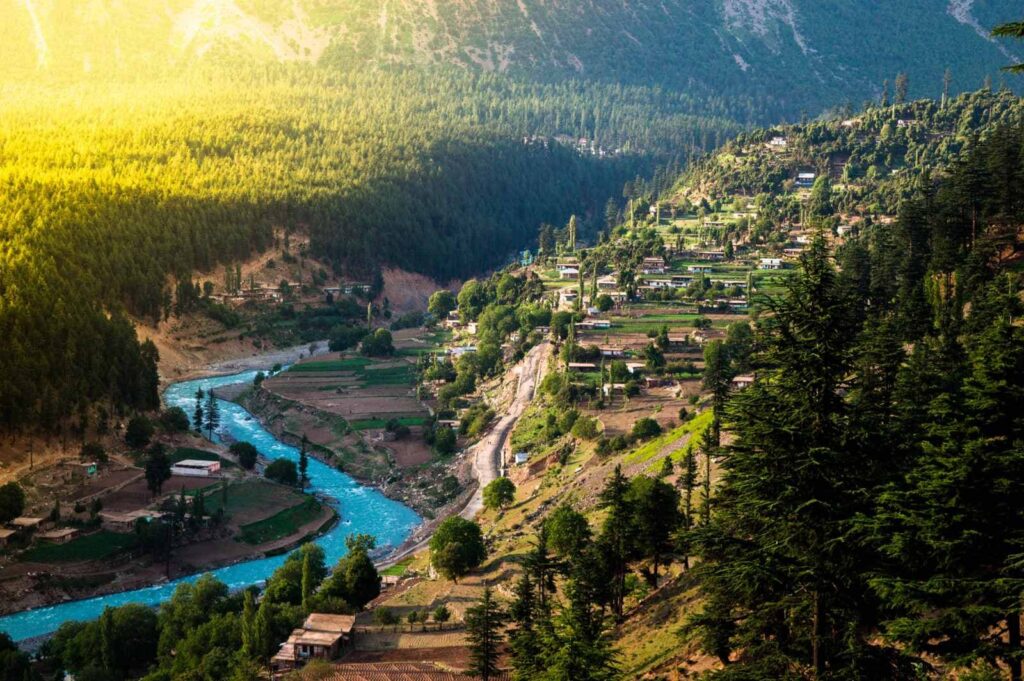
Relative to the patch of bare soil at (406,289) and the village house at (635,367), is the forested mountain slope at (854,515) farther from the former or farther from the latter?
the patch of bare soil at (406,289)

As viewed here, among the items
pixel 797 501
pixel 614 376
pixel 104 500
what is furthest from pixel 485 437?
pixel 797 501

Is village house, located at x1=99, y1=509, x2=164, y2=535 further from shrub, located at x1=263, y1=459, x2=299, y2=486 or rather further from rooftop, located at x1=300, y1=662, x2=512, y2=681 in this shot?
rooftop, located at x1=300, y1=662, x2=512, y2=681

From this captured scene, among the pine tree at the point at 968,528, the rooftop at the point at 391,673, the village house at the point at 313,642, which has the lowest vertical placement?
the village house at the point at 313,642

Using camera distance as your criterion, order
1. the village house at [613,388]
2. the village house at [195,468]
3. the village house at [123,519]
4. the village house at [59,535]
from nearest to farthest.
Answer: the village house at [59,535] → the village house at [123,519] → the village house at [195,468] → the village house at [613,388]

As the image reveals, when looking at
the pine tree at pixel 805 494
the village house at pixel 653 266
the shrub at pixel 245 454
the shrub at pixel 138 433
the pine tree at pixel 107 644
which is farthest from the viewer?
the village house at pixel 653 266

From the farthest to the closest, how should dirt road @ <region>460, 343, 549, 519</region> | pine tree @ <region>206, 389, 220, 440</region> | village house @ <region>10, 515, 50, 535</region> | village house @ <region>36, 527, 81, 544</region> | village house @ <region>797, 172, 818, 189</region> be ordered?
village house @ <region>797, 172, 818, 189</region> → pine tree @ <region>206, 389, 220, 440</region> → dirt road @ <region>460, 343, 549, 519</region> → village house @ <region>36, 527, 81, 544</region> → village house @ <region>10, 515, 50, 535</region>

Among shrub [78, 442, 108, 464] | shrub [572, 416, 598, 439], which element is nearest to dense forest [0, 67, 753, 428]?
shrub [78, 442, 108, 464]

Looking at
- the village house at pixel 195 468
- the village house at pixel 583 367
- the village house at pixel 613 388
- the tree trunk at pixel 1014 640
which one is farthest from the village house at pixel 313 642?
the village house at pixel 583 367

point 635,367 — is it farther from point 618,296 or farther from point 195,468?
point 195,468
